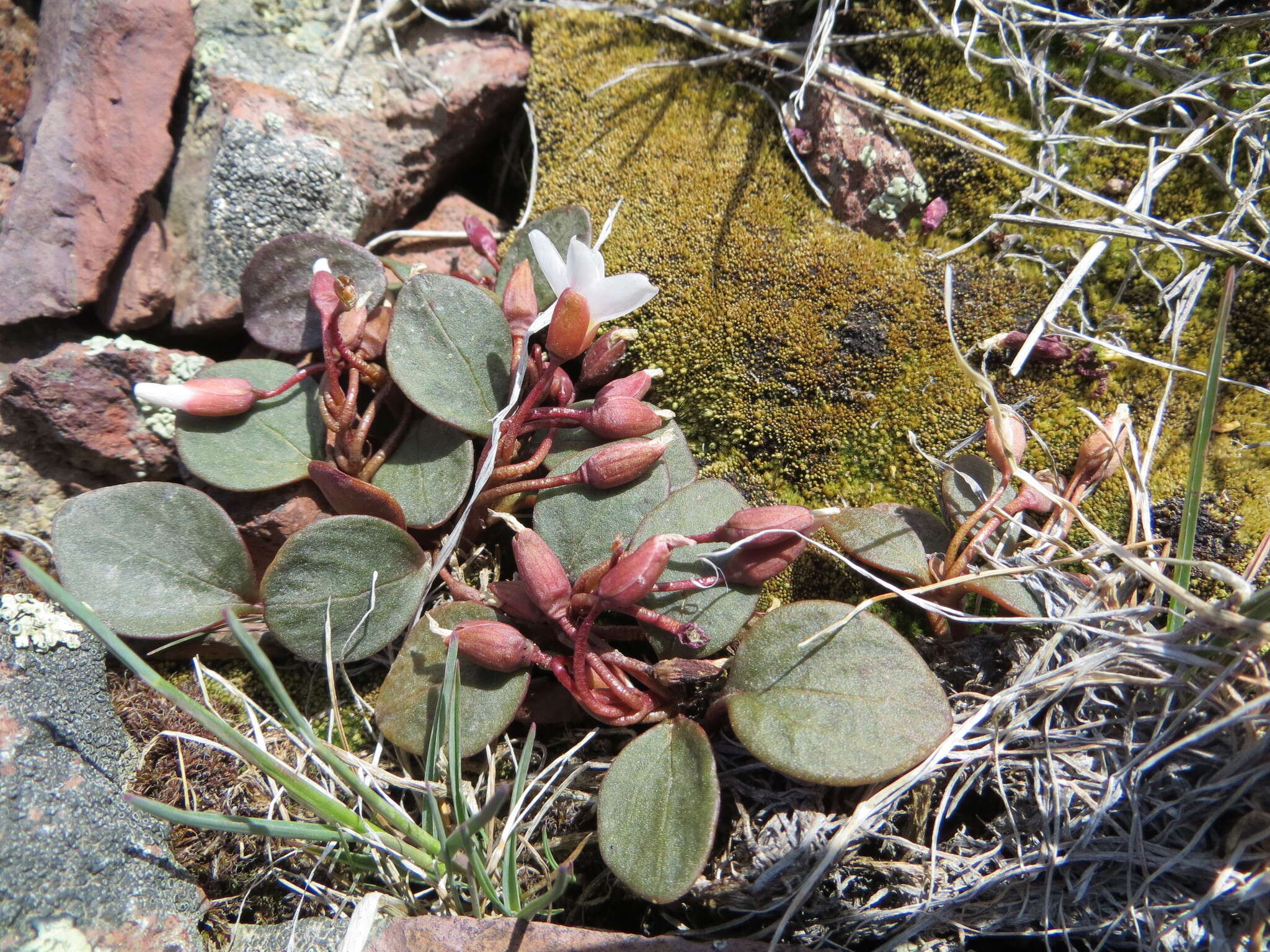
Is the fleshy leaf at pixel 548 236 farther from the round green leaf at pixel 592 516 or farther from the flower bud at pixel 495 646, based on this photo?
the flower bud at pixel 495 646

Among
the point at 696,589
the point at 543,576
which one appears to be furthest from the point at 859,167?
the point at 543,576

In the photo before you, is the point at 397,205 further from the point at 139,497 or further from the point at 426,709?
the point at 426,709

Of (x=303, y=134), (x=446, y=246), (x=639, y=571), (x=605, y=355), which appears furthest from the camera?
(x=446, y=246)

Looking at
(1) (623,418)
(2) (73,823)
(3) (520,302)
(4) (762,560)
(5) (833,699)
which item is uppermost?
(3) (520,302)

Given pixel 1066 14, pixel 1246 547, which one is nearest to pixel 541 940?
pixel 1246 547

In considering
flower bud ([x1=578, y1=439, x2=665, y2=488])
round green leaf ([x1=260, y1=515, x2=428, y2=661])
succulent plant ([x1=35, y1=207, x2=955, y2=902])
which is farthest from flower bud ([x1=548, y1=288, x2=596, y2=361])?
round green leaf ([x1=260, y1=515, x2=428, y2=661])

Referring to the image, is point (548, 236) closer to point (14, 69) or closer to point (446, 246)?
point (446, 246)
